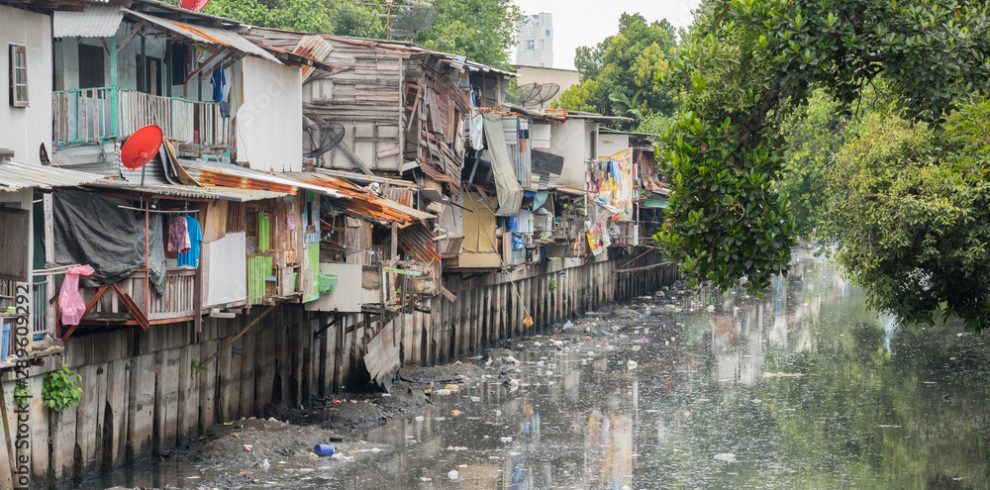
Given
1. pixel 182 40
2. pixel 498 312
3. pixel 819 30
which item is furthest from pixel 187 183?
pixel 498 312

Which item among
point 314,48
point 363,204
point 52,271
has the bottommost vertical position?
point 52,271

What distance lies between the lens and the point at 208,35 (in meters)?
20.7

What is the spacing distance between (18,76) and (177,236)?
10.3 feet

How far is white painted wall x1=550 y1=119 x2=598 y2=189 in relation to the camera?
140 feet

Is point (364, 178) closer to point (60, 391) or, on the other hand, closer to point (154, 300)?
point (154, 300)

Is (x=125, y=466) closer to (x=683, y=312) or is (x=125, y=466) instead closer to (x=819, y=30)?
(x=819, y=30)

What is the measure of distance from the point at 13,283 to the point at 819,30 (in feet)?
32.5

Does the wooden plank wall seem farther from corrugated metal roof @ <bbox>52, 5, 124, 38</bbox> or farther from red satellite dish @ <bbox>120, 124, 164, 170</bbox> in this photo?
corrugated metal roof @ <bbox>52, 5, 124, 38</bbox>

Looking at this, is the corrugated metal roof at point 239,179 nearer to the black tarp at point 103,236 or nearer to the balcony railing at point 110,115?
the balcony railing at point 110,115

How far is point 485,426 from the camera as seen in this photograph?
24.5 metres

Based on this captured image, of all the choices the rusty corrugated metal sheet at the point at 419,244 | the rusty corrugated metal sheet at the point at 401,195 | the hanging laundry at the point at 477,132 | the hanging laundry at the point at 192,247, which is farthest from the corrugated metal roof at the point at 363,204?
the hanging laundry at the point at 477,132

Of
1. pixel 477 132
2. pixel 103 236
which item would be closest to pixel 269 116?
pixel 103 236

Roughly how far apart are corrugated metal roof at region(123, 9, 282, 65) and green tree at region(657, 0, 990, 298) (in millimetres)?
9427

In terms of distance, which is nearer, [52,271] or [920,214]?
[52,271]
